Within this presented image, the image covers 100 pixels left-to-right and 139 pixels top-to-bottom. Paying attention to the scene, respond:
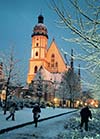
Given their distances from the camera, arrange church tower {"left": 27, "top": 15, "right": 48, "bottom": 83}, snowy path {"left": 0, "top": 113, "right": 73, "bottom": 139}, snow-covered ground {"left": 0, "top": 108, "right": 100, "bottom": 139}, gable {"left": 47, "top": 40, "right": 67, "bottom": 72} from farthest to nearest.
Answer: gable {"left": 47, "top": 40, "right": 67, "bottom": 72}, church tower {"left": 27, "top": 15, "right": 48, "bottom": 83}, snow-covered ground {"left": 0, "top": 108, "right": 100, "bottom": 139}, snowy path {"left": 0, "top": 113, "right": 73, "bottom": 139}

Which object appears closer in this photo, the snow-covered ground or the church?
the snow-covered ground

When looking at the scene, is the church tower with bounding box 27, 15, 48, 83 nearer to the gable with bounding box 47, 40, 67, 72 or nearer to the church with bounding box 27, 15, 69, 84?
the church with bounding box 27, 15, 69, 84

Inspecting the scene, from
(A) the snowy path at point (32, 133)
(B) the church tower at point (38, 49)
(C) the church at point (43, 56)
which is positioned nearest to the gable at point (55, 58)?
(C) the church at point (43, 56)

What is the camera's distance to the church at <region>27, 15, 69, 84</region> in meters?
129

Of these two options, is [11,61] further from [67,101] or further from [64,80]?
[67,101]

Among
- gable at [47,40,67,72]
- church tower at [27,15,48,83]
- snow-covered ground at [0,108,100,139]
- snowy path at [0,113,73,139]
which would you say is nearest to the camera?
snowy path at [0,113,73,139]

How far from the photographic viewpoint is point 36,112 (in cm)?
2375

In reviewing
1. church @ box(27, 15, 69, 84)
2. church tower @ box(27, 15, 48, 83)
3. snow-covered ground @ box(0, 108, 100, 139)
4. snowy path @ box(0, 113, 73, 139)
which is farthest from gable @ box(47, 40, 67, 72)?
snowy path @ box(0, 113, 73, 139)

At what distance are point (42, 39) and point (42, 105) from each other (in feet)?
217

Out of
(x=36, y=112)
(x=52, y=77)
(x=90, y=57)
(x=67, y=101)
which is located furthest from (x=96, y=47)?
(x=52, y=77)

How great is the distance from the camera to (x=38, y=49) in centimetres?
13375

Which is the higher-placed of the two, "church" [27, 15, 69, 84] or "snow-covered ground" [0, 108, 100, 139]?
"church" [27, 15, 69, 84]

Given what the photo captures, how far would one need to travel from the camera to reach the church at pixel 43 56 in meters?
129

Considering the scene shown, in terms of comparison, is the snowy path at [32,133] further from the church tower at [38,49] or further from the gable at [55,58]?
the gable at [55,58]
